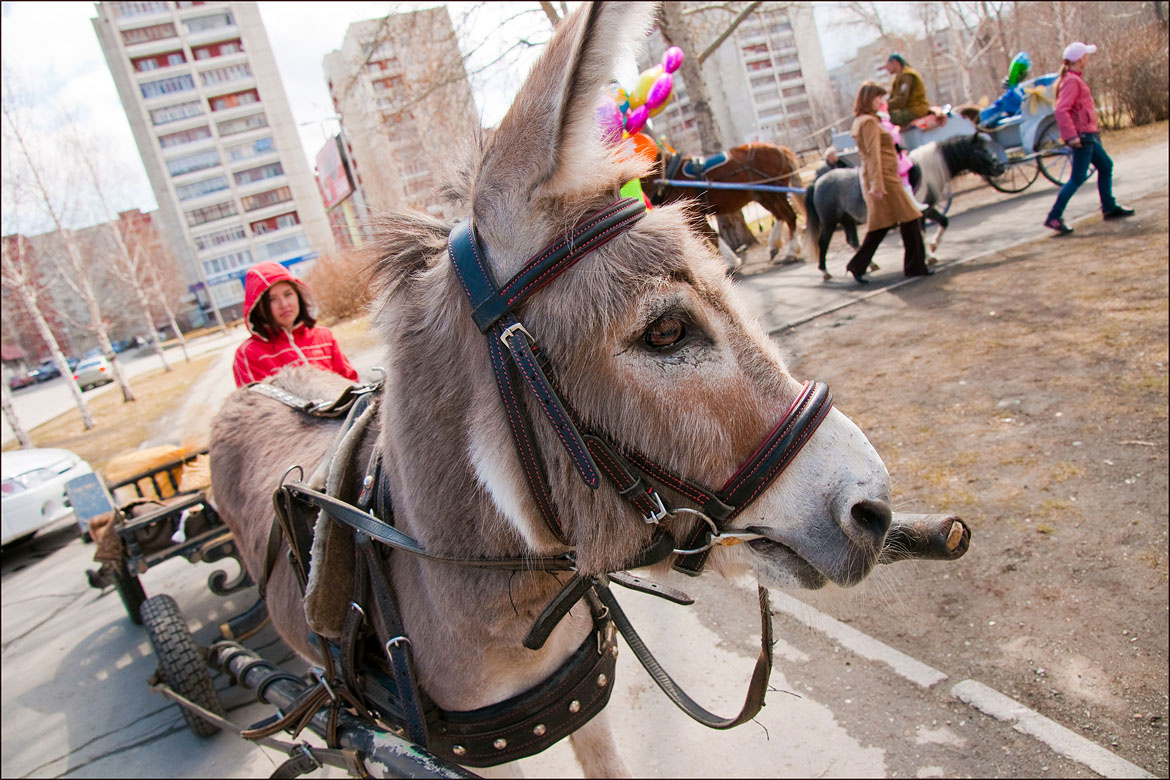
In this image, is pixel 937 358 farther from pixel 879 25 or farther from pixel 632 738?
pixel 879 25

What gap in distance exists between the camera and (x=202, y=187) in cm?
6531

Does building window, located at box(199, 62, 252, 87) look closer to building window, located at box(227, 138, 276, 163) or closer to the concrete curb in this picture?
building window, located at box(227, 138, 276, 163)

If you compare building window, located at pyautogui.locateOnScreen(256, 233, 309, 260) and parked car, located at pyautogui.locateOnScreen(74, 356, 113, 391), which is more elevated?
building window, located at pyautogui.locateOnScreen(256, 233, 309, 260)

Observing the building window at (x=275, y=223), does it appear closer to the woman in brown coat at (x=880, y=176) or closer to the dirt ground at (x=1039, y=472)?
the woman in brown coat at (x=880, y=176)

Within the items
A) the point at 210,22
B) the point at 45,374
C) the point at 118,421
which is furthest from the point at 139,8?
the point at 118,421

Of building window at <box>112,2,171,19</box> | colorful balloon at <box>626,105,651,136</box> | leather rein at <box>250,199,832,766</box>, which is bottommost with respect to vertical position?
leather rein at <box>250,199,832,766</box>

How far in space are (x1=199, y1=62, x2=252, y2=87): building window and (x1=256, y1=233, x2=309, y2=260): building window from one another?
17.8 m

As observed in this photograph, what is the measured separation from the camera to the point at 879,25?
3094cm

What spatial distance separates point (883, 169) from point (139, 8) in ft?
274

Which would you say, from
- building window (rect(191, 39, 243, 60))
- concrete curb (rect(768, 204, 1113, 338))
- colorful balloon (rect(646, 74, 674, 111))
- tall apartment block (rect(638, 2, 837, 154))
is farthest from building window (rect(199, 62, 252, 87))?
concrete curb (rect(768, 204, 1113, 338))

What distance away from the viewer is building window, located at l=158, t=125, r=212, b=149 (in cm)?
6475

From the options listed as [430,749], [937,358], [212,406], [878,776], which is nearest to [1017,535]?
[878,776]

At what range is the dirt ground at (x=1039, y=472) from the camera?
8.00ft

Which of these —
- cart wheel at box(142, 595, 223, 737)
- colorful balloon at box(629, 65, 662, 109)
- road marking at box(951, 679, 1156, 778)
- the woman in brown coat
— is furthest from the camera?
the woman in brown coat
